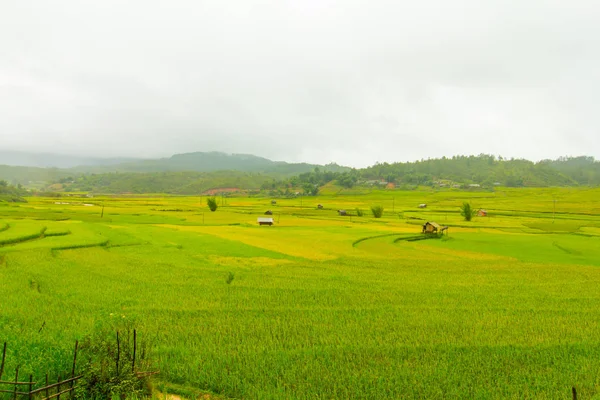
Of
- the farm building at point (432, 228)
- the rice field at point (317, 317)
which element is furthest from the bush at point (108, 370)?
the farm building at point (432, 228)

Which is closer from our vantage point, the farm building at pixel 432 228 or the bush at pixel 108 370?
the bush at pixel 108 370

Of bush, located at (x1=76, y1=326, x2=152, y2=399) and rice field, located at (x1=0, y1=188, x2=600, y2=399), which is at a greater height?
bush, located at (x1=76, y1=326, x2=152, y2=399)

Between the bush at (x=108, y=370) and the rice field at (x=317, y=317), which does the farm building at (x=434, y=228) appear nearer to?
the rice field at (x=317, y=317)

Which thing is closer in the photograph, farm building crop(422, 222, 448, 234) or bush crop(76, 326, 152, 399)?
bush crop(76, 326, 152, 399)

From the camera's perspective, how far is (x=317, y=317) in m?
12.9

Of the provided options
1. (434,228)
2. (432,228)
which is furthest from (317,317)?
(432,228)

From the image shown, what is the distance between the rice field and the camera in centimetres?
877

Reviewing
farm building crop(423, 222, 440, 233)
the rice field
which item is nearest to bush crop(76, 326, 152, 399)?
the rice field

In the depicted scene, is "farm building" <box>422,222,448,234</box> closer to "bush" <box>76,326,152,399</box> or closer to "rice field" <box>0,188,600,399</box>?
"rice field" <box>0,188,600,399</box>

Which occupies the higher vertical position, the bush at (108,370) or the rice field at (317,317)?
the bush at (108,370)

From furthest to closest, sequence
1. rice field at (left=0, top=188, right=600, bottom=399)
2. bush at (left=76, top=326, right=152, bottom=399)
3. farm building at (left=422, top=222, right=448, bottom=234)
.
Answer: farm building at (left=422, top=222, right=448, bottom=234), rice field at (left=0, top=188, right=600, bottom=399), bush at (left=76, top=326, right=152, bottom=399)

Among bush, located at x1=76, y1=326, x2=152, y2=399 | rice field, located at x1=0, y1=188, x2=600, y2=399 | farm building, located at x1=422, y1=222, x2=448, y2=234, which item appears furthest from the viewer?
farm building, located at x1=422, y1=222, x2=448, y2=234

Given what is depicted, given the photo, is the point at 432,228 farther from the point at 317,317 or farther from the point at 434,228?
the point at 317,317

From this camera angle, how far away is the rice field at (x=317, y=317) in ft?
28.8
